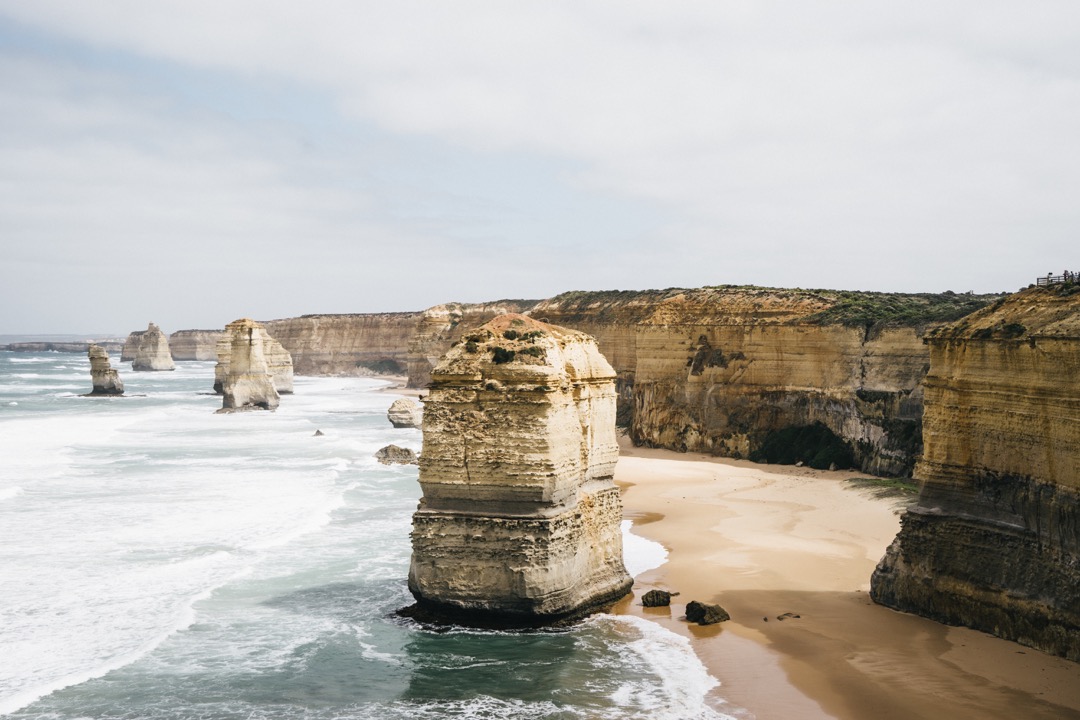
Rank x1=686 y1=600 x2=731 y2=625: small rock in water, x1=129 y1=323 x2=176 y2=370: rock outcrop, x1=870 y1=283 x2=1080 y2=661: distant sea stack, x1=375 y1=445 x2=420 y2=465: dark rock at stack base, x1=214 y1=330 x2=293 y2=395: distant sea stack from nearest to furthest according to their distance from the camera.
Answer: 1. x1=870 y1=283 x2=1080 y2=661: distant sea stack
2. x1=686 y1=600 x2=731 y2=625: small rock in water
3. x1=375 y1=445 x2=420 y2=465: dark rock at stack base
4. x1=214 y1=330 x2=293 y2=395: distant sea stack
5. x1=129 y1=323 x2=176 y2=370: rock outcrop

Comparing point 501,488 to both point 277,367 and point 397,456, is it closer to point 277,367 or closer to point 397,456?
point 397,456

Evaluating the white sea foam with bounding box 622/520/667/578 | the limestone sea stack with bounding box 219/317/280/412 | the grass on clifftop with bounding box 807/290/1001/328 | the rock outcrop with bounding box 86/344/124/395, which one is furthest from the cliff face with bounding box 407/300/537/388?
the white sea foam with bounding box 622/520/667/578

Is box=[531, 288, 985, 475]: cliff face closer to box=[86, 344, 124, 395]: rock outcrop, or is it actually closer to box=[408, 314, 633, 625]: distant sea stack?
box=[408, 314, 633, 625]: distant sea stack

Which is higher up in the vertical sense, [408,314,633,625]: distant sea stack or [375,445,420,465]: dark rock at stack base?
[408,314,633,625]: distant sea stack

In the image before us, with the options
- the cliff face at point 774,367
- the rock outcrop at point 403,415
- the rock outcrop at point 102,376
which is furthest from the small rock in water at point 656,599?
the rock outcrop at point 102,376

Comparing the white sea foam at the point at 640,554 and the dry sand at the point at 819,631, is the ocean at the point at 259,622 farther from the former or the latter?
the dry sand at the point at 819,631

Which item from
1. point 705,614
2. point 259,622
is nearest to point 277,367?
point 259,622
